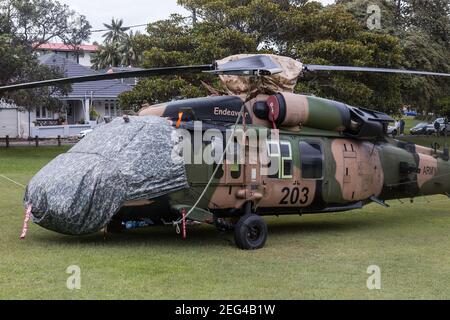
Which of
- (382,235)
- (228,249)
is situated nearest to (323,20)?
(382,235)

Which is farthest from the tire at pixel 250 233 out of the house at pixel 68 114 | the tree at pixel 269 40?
the house at pixel 68 114

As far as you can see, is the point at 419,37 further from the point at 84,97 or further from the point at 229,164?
the point at 84,97

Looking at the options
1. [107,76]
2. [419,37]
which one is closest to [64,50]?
[419,37]

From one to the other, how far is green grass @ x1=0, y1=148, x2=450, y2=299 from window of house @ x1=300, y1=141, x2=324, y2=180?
3.88 ft

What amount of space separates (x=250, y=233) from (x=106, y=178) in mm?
2503

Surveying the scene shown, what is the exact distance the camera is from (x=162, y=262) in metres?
8.57

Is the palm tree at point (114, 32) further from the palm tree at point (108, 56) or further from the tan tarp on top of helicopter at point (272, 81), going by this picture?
the tan tarp on top of helicopter at point (272, 81)

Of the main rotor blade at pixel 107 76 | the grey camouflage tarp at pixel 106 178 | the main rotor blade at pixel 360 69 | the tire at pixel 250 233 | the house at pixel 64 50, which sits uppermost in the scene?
the house at pixel 64 50

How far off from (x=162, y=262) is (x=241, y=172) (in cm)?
227

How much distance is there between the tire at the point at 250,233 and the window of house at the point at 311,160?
4.96 ft

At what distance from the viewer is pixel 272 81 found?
35.2 ft

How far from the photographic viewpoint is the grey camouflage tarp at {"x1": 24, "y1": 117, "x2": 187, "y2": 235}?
8984mm

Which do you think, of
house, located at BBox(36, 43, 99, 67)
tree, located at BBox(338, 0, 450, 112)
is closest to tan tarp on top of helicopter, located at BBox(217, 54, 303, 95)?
tree, located at BBox(338, 0, 450, 112)

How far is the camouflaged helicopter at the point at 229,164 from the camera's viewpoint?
904cm
